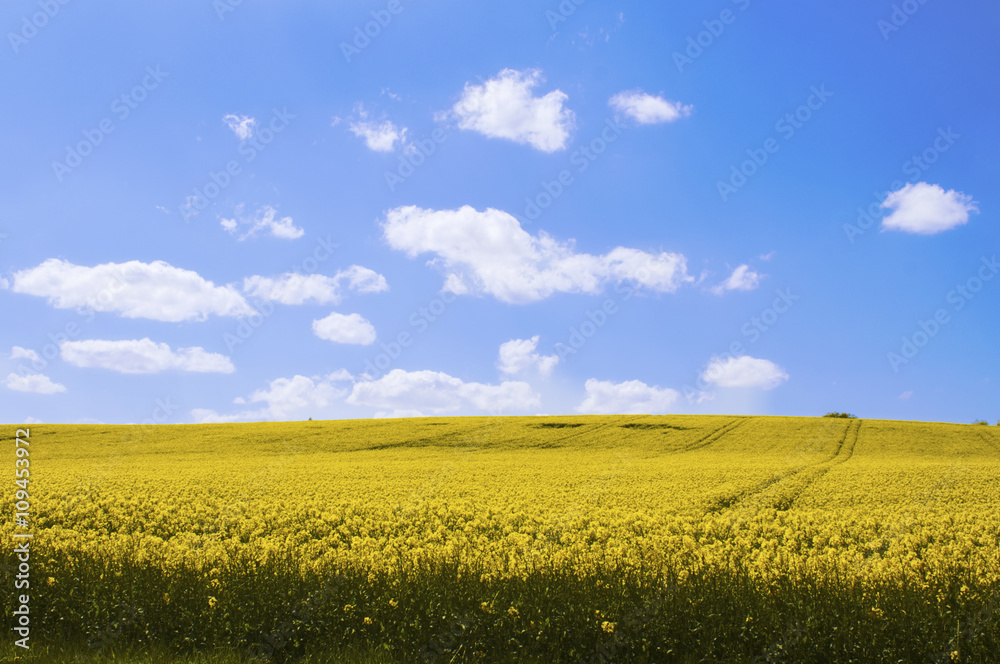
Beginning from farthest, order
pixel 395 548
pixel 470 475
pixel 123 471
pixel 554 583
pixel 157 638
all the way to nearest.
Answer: pixel 123 471, pixel 470 475, pixel 395 548, pixel 554 583, pixel 157 638

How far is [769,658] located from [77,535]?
1691 centimetres

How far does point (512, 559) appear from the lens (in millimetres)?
12445

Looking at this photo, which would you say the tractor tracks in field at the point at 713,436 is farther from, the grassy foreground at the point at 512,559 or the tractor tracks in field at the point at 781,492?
the tractor tracks in field at the point at 781,492

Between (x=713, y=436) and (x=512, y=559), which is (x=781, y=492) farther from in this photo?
(x=713, y=436)

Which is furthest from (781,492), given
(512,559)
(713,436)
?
(713,436)

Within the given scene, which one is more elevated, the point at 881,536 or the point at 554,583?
the point at 554,583

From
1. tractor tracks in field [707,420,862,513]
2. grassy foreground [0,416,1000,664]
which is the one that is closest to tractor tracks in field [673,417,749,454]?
grassy foreground [0,416,1000,664]

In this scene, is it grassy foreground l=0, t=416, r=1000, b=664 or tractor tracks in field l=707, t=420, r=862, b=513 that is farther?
tractor tracks in field l=707, t=420, r=862, b=513

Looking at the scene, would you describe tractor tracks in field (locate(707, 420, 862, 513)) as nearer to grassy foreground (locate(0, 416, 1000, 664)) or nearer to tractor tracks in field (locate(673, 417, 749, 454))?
grassy foreground (locate(0, 416, 1000, 664))

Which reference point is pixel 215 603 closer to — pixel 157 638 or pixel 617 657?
pixel 157 638

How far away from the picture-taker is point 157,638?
812cm

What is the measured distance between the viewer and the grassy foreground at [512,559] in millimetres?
7469

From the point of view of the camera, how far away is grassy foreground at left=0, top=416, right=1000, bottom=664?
7.47m

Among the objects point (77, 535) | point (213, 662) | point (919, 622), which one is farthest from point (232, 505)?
point (919, 622)
